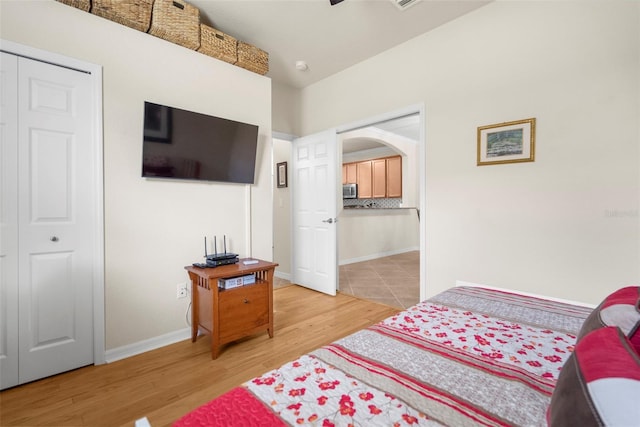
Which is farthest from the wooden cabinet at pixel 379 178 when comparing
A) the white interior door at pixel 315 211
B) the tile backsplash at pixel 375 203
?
the white interior door at pixel 315 211

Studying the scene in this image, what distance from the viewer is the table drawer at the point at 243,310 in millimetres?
2213

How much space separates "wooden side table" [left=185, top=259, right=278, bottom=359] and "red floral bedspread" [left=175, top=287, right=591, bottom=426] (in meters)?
1.38

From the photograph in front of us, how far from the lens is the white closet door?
1.74 m

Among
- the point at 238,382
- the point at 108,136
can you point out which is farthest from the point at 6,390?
the point at 108,136

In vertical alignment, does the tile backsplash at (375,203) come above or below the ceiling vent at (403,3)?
below

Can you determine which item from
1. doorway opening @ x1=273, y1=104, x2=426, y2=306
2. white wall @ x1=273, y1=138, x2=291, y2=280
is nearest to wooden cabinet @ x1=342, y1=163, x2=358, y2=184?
doorway opening @ x1=273, y1=104, x2=426, y2=306

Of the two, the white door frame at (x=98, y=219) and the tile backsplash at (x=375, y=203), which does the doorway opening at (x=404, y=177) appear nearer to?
the tile backsplash at (x=375, y=203)

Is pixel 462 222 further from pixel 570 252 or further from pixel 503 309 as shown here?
pixel 503 309

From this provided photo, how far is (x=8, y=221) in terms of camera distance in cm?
176

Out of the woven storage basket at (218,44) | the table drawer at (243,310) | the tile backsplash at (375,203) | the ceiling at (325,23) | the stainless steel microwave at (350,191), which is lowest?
the table drawer at (243,310)

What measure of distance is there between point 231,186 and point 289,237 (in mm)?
1797

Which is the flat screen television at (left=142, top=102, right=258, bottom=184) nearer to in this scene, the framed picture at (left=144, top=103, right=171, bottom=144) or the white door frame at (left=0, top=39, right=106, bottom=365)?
the framed picture at (left=144, top=103, right=171, bottom=144)

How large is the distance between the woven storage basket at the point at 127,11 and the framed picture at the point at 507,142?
286 centimetres

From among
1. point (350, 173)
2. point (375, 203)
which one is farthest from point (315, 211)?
point (350, 173)
